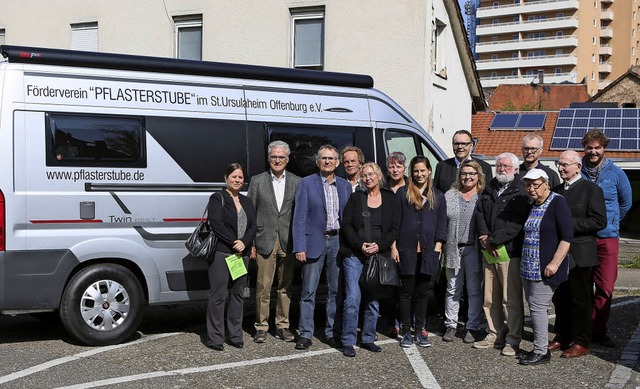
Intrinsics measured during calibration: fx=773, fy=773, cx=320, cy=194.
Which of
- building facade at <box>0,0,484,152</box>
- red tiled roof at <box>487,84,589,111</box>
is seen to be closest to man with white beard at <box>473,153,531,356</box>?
building facade at <box>0,0,484,152</box>

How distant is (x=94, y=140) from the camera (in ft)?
22.8

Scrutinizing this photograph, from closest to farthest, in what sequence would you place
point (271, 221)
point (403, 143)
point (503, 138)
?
point (271, 221)
point (403, 143)
point (503, 138)

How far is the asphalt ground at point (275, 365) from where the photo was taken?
6.05 m

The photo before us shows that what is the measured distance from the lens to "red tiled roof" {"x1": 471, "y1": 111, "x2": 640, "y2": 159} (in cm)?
3027

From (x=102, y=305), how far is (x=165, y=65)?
231 cm

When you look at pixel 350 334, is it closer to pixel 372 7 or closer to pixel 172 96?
pixel 172 96

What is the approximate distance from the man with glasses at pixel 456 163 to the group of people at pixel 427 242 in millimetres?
476

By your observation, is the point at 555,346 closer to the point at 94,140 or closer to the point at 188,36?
the point at 94,140

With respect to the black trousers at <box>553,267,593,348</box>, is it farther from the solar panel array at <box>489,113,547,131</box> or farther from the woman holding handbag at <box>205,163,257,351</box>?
the solar panel array at <box>489,113,547,131</box>

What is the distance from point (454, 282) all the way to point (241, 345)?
217 centimetres

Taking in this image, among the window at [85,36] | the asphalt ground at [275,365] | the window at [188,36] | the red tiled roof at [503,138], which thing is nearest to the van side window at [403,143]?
the asphalt ground at [275,365]

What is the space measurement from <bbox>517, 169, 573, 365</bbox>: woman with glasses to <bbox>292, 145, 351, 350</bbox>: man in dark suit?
169cm

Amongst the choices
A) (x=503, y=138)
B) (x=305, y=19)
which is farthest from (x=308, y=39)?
(x=503, y=138)

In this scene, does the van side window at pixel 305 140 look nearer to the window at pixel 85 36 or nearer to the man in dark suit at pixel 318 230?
the man in dark suit at pixel 318 230
